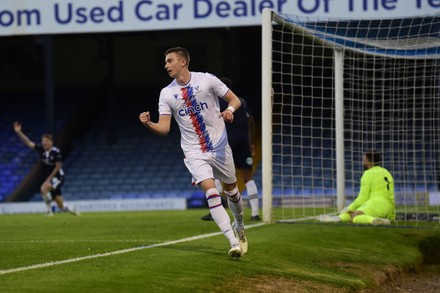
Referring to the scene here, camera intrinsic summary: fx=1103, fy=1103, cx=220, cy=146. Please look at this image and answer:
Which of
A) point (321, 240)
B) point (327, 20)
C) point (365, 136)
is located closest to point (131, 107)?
point (365, 136)

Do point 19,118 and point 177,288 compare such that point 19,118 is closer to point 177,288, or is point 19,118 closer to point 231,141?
point 231,141

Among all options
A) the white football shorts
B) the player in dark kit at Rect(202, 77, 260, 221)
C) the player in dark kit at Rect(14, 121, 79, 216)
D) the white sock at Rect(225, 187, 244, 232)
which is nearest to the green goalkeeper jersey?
the player in dark kit at Rect(202, 77, 260, 221)

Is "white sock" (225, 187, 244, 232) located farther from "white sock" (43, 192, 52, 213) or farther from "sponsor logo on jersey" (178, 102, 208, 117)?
"white sock" (43, 192, 52, 213)

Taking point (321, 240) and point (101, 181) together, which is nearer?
point (321, 240)

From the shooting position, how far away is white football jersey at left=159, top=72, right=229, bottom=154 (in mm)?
10992

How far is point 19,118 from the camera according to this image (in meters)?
34.8

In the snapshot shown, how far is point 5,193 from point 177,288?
77.8 feet

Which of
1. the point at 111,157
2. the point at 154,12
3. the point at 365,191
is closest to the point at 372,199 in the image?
the point at 365,191

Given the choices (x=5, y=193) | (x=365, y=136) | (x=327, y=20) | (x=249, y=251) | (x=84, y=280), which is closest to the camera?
(x=84, y=280)

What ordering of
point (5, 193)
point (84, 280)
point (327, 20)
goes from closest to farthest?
1. point (84, 280)
2. point (327, 20)
3. point (5, 193)

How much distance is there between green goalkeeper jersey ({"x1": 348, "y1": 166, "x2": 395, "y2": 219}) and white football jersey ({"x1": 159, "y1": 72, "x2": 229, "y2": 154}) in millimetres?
6608

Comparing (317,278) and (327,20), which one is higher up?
(327,20)

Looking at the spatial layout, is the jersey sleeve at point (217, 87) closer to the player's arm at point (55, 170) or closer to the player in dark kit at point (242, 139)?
the player in dark kit at point (242, 139)

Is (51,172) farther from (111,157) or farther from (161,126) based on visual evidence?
(161,126)
